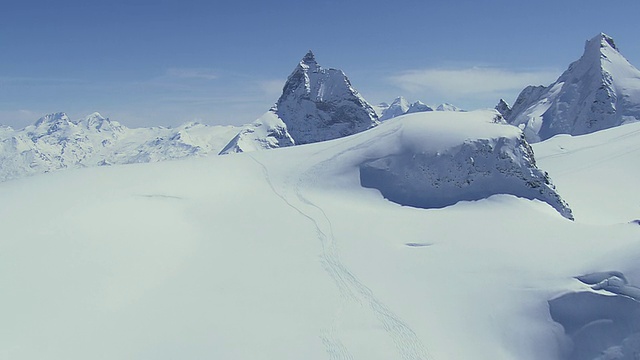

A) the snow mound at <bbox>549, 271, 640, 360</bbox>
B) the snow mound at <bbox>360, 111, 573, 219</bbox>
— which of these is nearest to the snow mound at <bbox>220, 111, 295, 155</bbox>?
the snow mound at <bbox>360, 111, 573, 219</bbox>

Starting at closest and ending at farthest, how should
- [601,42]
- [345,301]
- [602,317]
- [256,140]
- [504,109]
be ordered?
[602,317] → [345,301] → [601,42] → [256,140] → [504,109]

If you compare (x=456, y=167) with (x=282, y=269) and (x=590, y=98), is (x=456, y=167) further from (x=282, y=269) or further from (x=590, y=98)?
(x=590, y=98)

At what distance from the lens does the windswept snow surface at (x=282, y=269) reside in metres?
22.2

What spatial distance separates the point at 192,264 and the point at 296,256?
6.53 meters

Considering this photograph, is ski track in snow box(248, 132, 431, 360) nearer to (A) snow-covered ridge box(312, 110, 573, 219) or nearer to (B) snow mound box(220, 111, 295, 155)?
(A) snow-covered ridge box(312, 110, 573, 219)

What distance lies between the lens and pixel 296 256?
30.6 metres

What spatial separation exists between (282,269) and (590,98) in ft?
500

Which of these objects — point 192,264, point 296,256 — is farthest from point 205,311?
point 296,256

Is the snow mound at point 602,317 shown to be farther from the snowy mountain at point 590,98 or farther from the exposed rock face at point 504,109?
the exposed rock face at point 504,109

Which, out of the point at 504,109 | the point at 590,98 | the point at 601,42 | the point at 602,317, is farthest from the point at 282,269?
the point at 504,109

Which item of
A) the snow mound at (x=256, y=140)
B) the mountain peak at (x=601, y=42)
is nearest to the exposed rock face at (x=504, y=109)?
the mountain peak at (x=601, y=42)

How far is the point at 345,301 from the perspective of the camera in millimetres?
25688

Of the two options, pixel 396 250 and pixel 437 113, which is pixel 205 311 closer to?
pixel 396 250

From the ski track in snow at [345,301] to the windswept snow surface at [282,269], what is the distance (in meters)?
0.09
